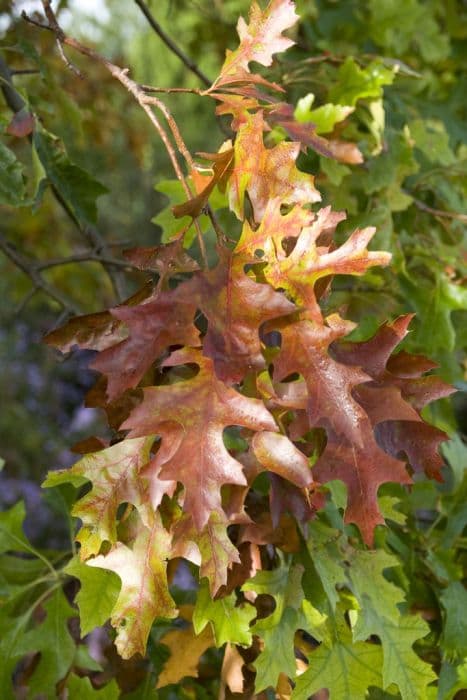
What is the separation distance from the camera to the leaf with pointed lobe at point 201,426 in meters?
0.75

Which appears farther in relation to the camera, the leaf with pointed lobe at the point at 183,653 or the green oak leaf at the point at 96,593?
the leaf with pointed lobe at the point at 183,653

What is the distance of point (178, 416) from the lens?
0.76 m

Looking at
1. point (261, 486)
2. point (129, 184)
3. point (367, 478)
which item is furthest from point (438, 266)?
point (129, 184)

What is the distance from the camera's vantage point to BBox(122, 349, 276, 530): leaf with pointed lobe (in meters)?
0.75

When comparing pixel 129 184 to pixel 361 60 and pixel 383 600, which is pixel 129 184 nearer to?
pixel 361 60

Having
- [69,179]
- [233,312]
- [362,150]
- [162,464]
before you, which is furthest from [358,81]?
[162,464]

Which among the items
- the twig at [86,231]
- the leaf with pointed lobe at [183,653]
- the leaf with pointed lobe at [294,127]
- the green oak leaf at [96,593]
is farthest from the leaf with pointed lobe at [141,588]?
the twig at [86,231]

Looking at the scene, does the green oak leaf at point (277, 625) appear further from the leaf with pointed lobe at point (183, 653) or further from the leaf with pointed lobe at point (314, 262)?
the leaf with pointed lobe at point (314, 262)

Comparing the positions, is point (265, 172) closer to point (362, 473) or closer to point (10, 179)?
point (362, 473)

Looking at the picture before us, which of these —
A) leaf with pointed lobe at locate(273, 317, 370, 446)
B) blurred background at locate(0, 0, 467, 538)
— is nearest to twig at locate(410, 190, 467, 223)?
blurred background at locate(0, 0, 467, 538)

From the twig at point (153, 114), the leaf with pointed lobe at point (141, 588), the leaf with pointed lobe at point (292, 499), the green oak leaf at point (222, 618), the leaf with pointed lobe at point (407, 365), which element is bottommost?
the green oak leaf at point (222, 618)

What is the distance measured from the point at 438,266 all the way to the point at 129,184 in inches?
244

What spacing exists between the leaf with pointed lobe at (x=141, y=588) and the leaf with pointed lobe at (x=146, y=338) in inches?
6.9

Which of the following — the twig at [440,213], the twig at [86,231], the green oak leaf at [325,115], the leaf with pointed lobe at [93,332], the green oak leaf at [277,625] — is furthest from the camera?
the twig at [86,231]
